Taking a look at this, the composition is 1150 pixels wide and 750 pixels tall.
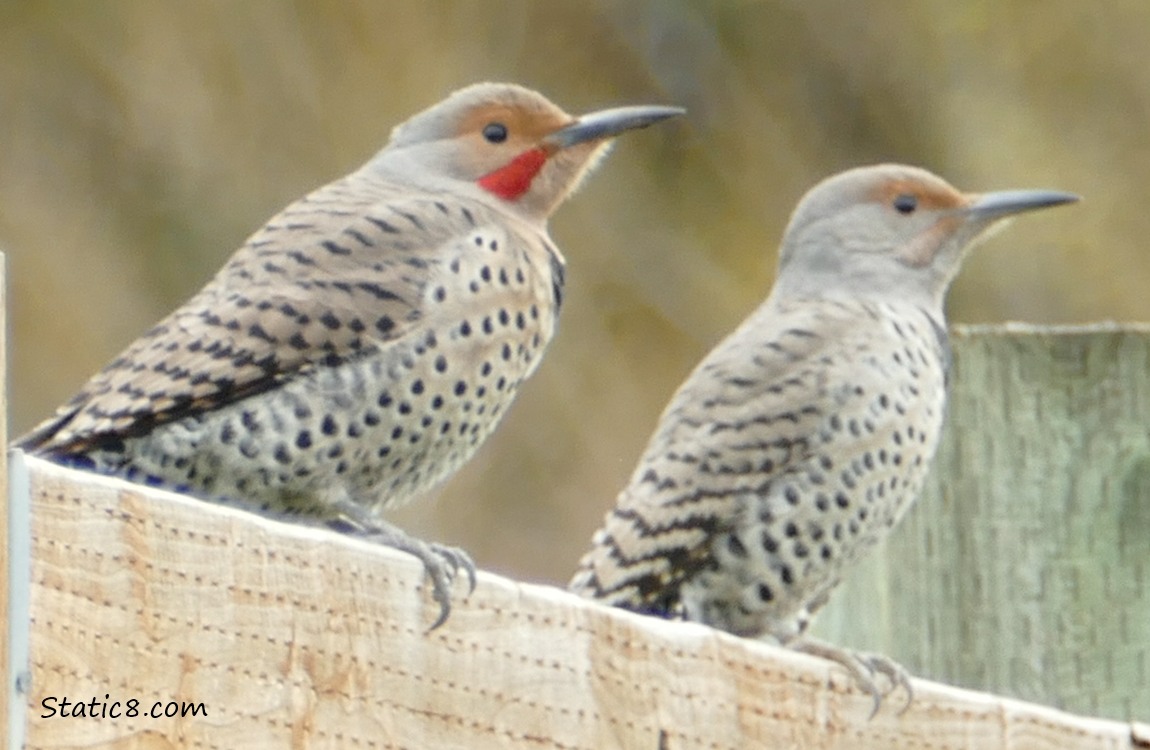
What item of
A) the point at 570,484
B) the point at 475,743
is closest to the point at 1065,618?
the point at 475,743

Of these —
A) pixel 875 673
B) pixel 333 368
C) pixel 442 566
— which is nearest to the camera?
pixel 442 566

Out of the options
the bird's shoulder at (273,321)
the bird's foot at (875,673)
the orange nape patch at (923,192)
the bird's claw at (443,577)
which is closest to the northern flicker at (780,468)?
the orange nape patch at (923,192)

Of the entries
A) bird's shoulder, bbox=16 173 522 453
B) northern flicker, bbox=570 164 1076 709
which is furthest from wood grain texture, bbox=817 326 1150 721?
bird's shoulder, bbox=16 173 522 453

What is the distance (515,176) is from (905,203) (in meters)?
0.81

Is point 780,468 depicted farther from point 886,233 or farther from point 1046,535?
point 1046,535

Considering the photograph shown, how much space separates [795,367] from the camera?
4.00 metres

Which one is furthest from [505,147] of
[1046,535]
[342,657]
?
[342,657]

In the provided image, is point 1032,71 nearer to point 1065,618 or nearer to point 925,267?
point 925,267

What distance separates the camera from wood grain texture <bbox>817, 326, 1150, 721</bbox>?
2920 millimetres

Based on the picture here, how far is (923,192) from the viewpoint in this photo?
4.33m

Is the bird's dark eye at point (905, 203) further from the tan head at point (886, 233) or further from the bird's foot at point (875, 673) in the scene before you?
the bird's foot at point (875, 673)

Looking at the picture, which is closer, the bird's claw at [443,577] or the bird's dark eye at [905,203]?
the bird's claw at [443,577]

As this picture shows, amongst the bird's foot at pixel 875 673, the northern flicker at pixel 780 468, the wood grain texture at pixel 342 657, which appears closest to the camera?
the wood grain texture at pixel 342 657

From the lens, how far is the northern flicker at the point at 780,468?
3781mm
